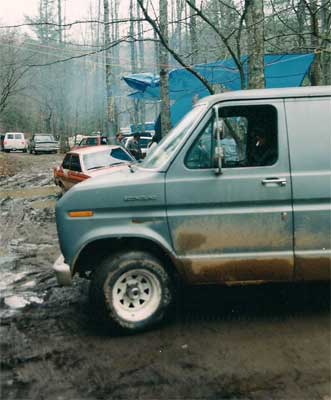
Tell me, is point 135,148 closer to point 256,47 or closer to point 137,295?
point 256,47

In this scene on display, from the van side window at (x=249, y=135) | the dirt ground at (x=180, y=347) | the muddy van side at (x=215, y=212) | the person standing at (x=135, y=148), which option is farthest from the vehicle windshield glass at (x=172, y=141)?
the person standing at (x=135, y=148)

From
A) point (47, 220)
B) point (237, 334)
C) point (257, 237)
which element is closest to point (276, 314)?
point (237, 334)

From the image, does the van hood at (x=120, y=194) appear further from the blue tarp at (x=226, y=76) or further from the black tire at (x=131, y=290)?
the blue tarp at (x=226, y=76)

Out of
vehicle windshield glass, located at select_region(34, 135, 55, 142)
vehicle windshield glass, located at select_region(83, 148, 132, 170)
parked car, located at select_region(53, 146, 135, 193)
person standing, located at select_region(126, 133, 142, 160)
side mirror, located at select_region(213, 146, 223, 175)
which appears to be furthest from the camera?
vehicle windshield glass, located at select_region(34, 135, 55, 142)

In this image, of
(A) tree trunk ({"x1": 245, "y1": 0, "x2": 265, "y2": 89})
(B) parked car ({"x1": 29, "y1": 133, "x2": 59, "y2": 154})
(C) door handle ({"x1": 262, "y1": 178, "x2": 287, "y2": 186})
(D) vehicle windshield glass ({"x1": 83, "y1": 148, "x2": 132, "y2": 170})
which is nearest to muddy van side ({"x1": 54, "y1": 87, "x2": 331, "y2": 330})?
→ (C) door handle ({"x1": 262, "y1": 178, "x2": 287, "y2": 186})

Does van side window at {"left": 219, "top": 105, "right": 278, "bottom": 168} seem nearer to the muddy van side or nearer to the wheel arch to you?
the muddy van side

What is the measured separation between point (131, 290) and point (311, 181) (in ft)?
6.49

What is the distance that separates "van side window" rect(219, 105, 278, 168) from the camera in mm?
4555

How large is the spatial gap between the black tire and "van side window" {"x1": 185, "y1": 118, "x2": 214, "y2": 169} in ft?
3.20

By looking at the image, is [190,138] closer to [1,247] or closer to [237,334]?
[237,334]

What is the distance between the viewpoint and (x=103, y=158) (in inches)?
506

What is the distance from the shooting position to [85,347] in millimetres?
4305

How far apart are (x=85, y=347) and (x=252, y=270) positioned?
169cm

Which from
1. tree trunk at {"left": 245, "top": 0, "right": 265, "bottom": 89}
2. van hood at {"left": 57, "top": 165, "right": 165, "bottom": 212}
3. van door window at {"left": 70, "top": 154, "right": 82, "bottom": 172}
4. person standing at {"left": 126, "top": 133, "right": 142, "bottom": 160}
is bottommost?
van hood at {"left": 57, "top": 165, "right": 165, "bottom": 212}
